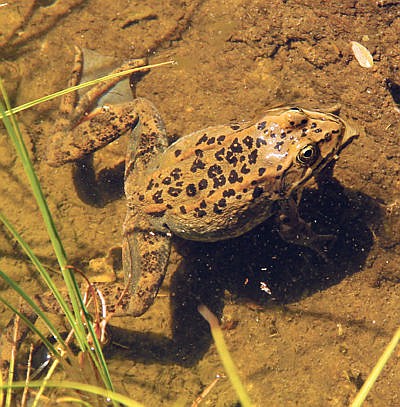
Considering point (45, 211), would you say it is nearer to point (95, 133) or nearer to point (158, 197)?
point (158, 197)

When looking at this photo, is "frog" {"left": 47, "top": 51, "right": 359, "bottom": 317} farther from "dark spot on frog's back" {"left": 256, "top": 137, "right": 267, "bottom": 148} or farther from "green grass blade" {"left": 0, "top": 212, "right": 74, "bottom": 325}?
"green grass blade" {"left": 0, "top": 212, "right": 74, "bottom": 325}

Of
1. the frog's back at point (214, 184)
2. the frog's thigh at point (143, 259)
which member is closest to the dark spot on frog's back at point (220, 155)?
the frog's back at point (214, 184)

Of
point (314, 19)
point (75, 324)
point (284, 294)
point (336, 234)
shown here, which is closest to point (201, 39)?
point (314, 19)

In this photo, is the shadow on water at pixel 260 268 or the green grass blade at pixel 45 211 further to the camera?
the shadow on water at pixel 260 268

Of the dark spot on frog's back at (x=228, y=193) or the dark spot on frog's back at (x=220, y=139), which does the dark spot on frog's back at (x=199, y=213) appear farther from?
the dark spot on frog's back at (x=220, y=139)

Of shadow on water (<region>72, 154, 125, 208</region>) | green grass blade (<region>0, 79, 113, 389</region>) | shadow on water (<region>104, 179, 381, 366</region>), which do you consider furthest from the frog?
green grass blade (<region>0, 79, 113, 389</region>)

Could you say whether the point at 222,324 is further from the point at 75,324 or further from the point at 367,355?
the point at 75,324
